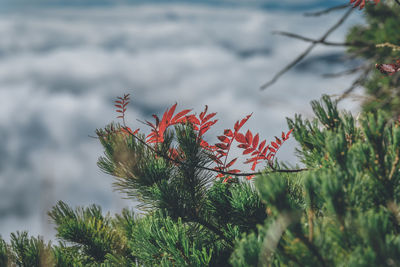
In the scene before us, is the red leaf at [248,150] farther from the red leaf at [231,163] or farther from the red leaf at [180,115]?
the red leaf at [180,115]

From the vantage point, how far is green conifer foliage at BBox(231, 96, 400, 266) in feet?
1.94

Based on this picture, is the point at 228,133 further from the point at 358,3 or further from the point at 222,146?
the point at 358,3

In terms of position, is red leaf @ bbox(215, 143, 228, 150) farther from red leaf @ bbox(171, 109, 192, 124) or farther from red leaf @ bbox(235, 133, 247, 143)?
red leaf @ bbox(171, 109, 192, 124)

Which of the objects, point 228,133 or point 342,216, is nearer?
point 342,216

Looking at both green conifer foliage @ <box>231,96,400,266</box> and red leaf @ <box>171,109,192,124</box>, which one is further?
red leaf @ <box>171,109,192,124</box>

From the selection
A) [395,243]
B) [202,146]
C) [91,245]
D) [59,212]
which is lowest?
[395,243]

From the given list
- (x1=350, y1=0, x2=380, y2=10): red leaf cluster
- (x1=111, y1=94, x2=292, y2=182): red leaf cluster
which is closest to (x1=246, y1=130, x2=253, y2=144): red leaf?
(x1=111, y1=94, x2=292, y2=182): red leaf cluster

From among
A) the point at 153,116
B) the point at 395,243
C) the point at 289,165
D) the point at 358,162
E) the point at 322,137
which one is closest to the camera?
the point at 395,243

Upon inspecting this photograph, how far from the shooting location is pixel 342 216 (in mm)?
645

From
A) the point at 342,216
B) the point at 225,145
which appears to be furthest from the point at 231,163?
the point at 342,216

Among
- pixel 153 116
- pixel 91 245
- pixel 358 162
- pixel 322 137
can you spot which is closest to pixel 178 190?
pixel 153 116

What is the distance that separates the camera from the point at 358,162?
741 millimetres

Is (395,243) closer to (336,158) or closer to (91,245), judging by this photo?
(336,158)

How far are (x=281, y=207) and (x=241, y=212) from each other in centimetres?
52
